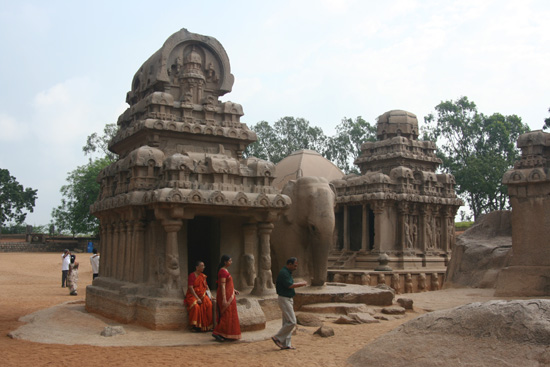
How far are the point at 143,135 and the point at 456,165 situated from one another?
34.8 metres

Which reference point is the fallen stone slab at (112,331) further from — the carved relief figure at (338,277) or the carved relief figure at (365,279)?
the carved relief figure at (338,277)

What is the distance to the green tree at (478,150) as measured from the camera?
3916 cm

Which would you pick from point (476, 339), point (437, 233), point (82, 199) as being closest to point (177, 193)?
point (476, 339)

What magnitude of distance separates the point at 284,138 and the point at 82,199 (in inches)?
660

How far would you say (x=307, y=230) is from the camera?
13617mm

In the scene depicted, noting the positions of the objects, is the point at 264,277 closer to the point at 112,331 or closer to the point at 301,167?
the point at 112,331

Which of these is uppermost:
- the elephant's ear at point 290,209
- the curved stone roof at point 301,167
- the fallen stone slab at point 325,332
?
the curved stone roof at point 301,167

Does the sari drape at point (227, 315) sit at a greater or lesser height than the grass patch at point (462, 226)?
lesser

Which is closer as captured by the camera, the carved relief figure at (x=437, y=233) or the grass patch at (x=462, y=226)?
the carved relief figure at (x=437, y=233)

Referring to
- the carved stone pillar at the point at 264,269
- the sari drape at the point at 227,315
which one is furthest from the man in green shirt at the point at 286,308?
the carved stone pillar at the point at 264,269

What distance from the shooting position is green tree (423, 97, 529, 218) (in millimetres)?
39156

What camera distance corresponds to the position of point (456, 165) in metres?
42.7

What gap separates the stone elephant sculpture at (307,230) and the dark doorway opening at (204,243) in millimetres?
1615

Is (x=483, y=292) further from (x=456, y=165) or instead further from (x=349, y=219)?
(x=456, y=165)
